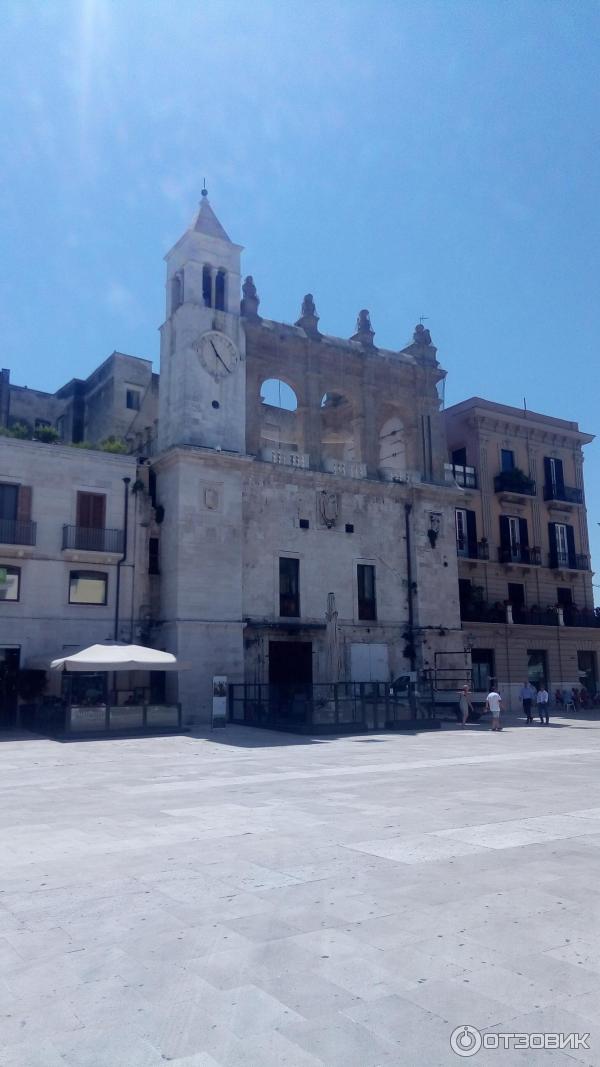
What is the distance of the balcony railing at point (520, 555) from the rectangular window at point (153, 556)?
19.5 meters

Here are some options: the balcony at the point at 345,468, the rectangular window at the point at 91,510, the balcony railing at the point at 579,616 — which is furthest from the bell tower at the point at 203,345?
the balcony railing at the point at 579,616

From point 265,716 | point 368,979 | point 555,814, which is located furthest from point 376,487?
point 368,979

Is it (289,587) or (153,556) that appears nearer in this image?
(153,556)

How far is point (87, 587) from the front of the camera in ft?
101

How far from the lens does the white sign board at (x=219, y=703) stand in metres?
27.0

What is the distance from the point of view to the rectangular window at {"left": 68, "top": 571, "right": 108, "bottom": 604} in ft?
100

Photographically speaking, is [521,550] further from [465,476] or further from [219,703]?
[219,703]

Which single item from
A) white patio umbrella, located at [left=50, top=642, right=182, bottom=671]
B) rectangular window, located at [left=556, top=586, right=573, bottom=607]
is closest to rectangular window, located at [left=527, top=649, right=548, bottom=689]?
rectangular window, located at [left=556, top=586, right=573, bottom=607]

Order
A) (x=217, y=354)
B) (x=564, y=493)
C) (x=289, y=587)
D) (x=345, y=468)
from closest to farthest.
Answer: (x=217, y=354)
(x=289, y=587)
(x=345, y=468)
(x=564, y=493)

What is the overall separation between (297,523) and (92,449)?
911 centimetres

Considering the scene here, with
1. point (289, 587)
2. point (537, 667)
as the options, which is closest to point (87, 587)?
point (289, 587)

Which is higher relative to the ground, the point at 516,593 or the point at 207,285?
the point at 207,285

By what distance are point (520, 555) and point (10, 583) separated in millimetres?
26680

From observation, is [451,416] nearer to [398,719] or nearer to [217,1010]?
[398,719]
